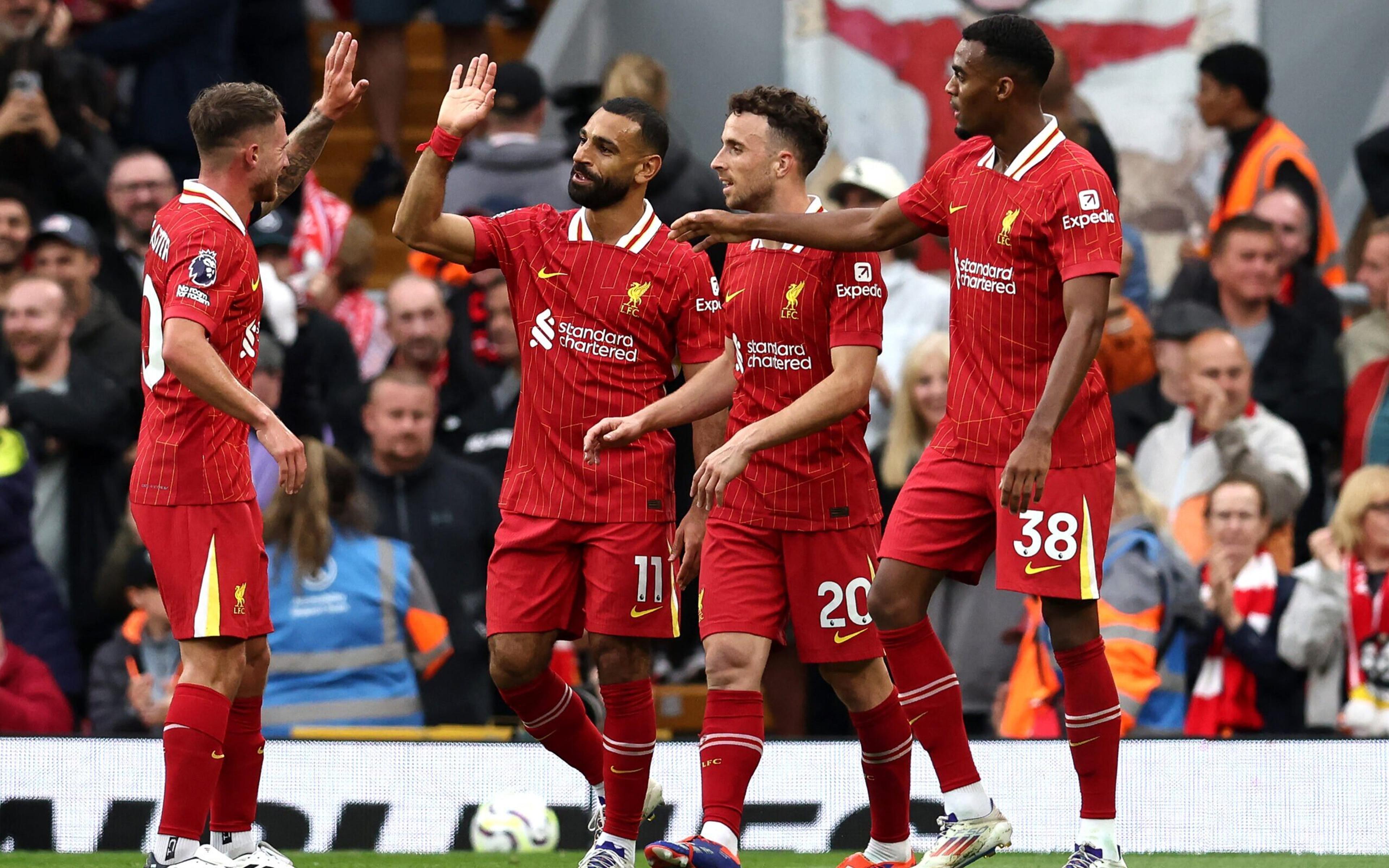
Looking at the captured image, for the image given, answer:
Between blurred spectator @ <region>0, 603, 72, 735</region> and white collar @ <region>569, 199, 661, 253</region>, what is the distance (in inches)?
136

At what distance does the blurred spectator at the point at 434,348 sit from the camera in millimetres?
10617

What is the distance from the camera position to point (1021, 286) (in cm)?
656

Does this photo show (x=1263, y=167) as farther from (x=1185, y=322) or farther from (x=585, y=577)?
(x=585, y=577)

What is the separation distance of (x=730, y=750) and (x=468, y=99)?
7.22 feet

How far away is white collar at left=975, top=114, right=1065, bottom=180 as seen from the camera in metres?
6.58

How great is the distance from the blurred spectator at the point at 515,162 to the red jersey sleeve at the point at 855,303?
3997 millimetres

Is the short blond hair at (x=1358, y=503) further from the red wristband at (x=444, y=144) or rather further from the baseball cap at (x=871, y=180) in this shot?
the red wristband at (x=444, y=144)

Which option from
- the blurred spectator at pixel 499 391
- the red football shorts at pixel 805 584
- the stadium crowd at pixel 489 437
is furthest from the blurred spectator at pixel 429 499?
the red football shorts at pixel 805 584

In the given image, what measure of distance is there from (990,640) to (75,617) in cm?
414

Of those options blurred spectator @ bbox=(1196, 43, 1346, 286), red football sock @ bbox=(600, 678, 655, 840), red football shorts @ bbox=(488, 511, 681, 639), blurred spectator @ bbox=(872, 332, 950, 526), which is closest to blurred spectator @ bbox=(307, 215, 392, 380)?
blurred spectator @ bbox=(872, 332, 950, 526)

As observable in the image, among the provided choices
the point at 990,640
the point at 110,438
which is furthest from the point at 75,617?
the point at 990,640

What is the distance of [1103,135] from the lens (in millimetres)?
10641

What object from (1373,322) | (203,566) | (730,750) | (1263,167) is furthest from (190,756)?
(1263,167)

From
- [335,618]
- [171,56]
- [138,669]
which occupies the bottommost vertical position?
[138,669]
